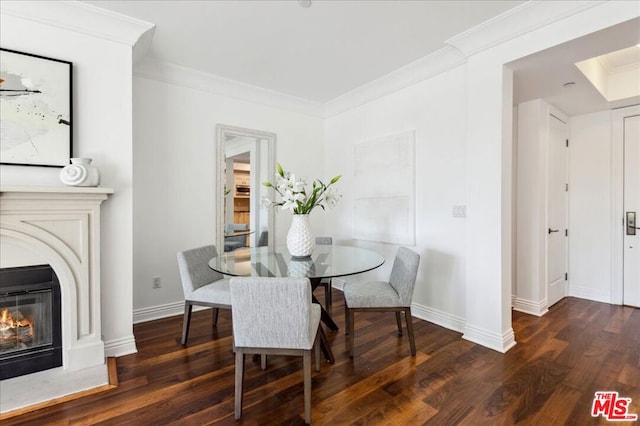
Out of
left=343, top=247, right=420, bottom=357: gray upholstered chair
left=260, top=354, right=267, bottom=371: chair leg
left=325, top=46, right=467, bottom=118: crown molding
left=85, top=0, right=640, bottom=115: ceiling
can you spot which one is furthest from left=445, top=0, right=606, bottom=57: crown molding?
left=260, top=354, right=267, bottom=371: chair leg

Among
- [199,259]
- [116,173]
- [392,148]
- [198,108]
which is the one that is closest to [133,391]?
[199,259]

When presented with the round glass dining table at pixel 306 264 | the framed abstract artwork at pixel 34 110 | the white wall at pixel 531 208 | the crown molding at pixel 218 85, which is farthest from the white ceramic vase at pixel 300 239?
the white wall at pixel 531 208

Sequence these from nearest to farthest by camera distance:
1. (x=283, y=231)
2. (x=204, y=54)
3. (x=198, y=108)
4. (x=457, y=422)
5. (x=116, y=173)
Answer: (x=457, y=422) < (x=116, y=173) < (x=204, y=54) < (x=198, y=108) < (x=283, y=231)

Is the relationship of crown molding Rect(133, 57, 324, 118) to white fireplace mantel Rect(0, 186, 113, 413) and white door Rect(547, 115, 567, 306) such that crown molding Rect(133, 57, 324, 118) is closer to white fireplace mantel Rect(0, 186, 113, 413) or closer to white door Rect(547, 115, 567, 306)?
white fireplace mantel Rect(0, 186, 113, 413)

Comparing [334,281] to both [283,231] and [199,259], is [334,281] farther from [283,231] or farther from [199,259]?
[199,259]

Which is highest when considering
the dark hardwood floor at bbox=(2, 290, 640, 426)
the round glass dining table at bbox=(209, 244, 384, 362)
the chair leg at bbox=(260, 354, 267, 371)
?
the round glass dining table at bbox=(209, 244, 384, 362)

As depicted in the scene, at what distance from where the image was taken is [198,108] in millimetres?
3361

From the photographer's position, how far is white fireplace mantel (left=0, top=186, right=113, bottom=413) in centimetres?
189

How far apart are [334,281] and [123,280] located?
2.63 meters

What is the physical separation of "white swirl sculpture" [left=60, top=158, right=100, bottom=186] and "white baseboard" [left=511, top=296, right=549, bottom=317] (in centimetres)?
420

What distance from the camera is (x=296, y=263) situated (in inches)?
91.1

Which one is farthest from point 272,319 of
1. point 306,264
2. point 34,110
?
point 34,110

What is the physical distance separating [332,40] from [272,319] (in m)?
2.39

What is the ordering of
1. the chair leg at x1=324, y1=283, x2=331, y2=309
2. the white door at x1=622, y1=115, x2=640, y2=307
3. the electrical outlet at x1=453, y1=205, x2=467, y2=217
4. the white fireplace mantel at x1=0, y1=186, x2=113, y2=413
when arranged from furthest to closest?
the white door at x1=622, y1=115, x2=640, y2=307
the chair leg at x1=324, y1=283, x2=331, y2=309
the electrical outlet at x1=453, y1=205, x2=467, y2=217
the white fireplace mantel at x1=0, y1=186, x2=113, y2=413
